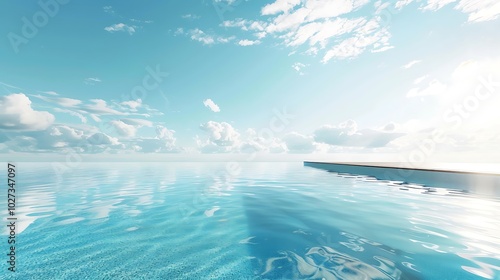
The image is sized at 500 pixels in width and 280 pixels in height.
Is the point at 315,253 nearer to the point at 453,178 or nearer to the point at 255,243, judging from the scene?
the point at 255,243

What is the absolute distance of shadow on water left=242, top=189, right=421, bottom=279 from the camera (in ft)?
14.3

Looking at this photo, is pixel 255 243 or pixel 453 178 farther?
pixel 453 178

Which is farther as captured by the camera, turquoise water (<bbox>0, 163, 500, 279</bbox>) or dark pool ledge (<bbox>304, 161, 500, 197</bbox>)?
dark pool ledge (<bbox>304, 161, 500, 197</bbox>)

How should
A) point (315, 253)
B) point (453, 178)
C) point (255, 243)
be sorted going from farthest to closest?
point (453, 178) → point (255, 243) → point (315, 253)

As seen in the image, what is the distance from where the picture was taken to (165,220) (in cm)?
813

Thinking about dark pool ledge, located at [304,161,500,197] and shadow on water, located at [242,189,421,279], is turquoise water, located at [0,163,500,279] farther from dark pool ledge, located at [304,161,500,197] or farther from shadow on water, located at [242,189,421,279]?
dark pool ledge, located at [304,161,500,197]

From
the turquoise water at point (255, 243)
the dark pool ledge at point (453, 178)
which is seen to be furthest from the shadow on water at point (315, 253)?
the dark pool ledge at point (453, 178)

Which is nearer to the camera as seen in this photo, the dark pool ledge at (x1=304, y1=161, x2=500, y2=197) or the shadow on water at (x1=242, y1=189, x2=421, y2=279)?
the shadow on water at (x1=242, y1=189, x2=421, y2=279)

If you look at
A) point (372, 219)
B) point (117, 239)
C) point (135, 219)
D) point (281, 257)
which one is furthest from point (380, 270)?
point (135, 219)

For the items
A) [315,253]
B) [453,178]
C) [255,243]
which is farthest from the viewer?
[453,178]

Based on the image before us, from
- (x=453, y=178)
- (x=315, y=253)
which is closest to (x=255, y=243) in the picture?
(x=315, y=253)

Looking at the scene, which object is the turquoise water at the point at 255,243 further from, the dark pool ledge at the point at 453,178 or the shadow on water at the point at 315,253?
the dark pool ledge at the point at 453,178

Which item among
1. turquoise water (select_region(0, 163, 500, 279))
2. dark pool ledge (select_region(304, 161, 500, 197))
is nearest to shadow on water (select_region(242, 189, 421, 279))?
turquoise water (select_region(0, 163, 500, 279))

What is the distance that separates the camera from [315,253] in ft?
17.3
